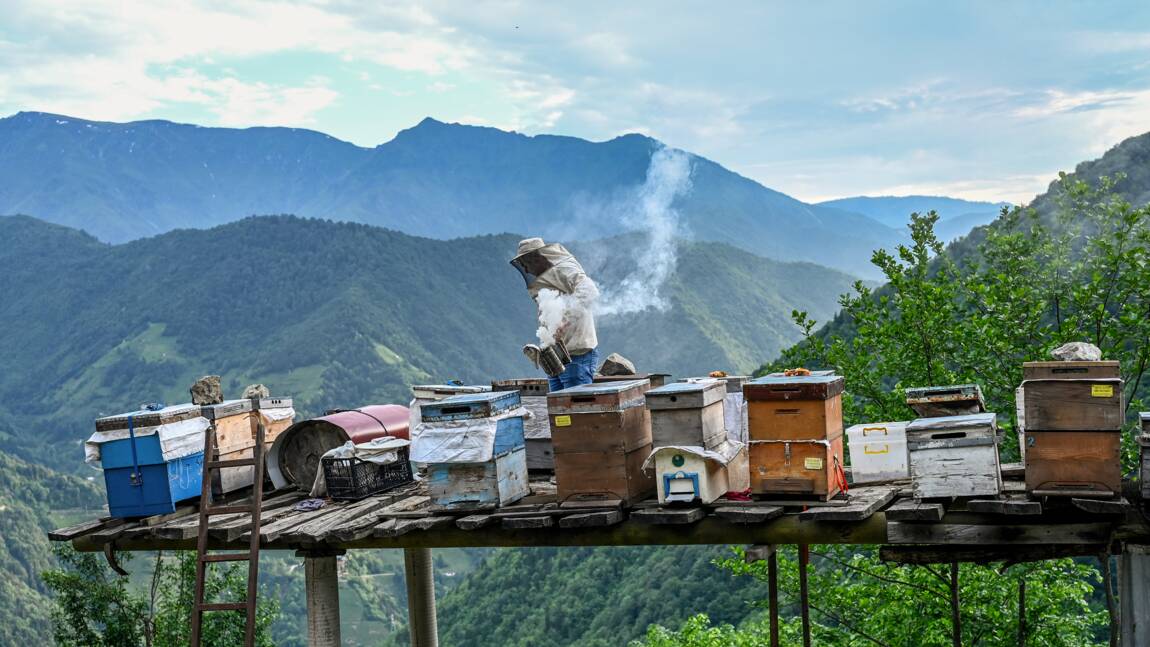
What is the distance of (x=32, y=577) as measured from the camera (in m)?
106

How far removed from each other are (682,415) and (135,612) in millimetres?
30620

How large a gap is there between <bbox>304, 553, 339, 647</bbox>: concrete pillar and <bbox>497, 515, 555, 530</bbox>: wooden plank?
270 cm

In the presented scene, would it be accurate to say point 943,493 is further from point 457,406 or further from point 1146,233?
point 1146,233

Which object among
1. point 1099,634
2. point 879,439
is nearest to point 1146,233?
point 879,439

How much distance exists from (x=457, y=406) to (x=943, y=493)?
4927mm

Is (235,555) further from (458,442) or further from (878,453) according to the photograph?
(878,453)

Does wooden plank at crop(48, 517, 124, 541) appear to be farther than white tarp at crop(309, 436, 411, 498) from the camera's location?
No

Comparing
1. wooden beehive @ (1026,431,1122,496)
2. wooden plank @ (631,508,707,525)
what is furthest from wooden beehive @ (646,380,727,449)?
wooden beehive @ (1026,431,1122,496)

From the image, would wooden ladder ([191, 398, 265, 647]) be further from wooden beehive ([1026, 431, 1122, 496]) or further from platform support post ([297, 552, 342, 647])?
wooden beehive ([1026, 431, 1122, 496])

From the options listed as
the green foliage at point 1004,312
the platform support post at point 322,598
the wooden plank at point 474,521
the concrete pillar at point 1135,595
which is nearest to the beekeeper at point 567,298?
the wooden plank at point 474,521

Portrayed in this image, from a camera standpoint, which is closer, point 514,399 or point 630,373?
point 514,399

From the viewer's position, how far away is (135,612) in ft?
115

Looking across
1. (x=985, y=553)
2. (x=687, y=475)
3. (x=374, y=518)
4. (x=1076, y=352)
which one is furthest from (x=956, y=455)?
(x=374, y=518)

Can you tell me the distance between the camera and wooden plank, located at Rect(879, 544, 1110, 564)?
32.1 ft
